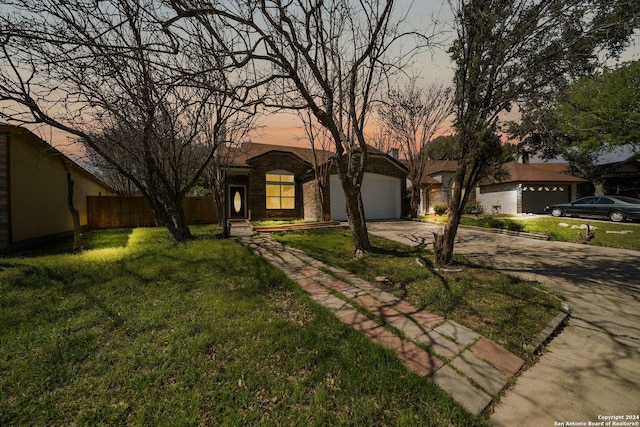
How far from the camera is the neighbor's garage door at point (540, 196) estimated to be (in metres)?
20.6

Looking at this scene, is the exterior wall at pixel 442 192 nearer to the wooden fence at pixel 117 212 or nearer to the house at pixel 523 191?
the house at pixel 523 191

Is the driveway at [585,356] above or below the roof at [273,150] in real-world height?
below

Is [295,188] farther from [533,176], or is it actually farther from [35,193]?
[533,176]

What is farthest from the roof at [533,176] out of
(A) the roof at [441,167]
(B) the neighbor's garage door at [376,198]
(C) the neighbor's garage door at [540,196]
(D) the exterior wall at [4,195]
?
(D) the exterior wall at [4,195]

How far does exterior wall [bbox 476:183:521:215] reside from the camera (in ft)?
68.0

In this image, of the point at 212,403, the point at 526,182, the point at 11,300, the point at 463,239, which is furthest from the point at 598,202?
the point at 11,300

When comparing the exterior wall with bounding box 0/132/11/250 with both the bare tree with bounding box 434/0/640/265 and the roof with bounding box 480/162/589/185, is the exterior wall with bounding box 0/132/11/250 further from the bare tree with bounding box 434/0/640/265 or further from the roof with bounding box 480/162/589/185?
the roof with bounding box 480/162/589/185

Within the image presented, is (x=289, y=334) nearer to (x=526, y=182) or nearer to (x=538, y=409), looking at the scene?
(x=538, y=409)

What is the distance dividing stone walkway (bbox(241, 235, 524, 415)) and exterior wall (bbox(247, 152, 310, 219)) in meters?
11.7

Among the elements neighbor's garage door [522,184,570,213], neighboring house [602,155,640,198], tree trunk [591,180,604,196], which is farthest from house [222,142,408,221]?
neighboring house [602,155,640,198]

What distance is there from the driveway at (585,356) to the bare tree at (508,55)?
2496 mm

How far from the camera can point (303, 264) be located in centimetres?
584

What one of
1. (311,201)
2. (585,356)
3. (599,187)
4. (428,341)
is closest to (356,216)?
(428,341)

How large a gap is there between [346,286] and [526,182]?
23.3 metres
